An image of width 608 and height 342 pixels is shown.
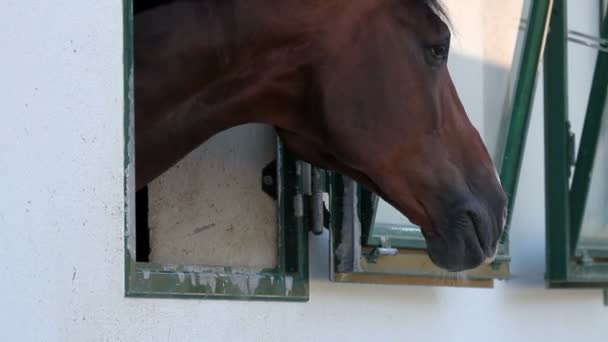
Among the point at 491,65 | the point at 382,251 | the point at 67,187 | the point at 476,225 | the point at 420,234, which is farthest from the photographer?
the point at 491,65

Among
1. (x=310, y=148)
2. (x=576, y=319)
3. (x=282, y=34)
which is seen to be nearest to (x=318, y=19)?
(x=282, y=34)

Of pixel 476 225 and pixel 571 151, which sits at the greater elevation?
pixel 571 151

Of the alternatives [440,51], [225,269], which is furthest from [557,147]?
[225,269]

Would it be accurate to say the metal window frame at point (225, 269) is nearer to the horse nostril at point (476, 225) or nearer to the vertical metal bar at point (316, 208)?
the vertical metal bar at point (316, 208)

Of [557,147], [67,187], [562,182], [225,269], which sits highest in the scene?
[557,147]

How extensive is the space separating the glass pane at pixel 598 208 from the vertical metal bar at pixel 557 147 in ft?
0.27

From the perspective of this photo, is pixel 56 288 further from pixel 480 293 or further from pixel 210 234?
pixel 480 293

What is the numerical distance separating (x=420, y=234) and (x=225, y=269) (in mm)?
660

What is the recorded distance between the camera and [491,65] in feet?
12.9

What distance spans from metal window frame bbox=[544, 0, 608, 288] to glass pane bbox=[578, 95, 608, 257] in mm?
37

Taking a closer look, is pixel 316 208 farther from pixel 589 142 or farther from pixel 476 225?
pixel 589 142

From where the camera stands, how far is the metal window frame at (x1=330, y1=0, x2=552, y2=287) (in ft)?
10.7

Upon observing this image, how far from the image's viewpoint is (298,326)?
10.2 ft

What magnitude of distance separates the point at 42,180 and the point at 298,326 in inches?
47.8
